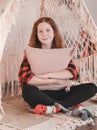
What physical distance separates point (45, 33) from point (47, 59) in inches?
6.0

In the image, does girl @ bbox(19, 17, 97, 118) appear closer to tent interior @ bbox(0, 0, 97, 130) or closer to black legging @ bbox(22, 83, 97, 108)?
black legging @ bbox(22, 83, 97, 108)

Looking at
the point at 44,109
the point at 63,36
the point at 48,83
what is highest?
the point at 63,36

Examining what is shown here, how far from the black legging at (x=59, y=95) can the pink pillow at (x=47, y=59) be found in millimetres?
124

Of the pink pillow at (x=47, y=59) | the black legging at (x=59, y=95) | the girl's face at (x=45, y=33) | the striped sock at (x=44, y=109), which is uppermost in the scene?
the girl's face at (x=45, y=33)

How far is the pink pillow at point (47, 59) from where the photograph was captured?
162cm

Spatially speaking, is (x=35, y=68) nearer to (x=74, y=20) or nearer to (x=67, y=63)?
(x=67, y=63)

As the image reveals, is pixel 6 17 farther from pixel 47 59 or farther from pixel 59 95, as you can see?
pixel 59 95

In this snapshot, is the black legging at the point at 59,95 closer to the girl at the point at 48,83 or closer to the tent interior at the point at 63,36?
the girl at the point at 48,83

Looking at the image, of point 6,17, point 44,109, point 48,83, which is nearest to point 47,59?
point 48,83

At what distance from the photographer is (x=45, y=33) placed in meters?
1.65

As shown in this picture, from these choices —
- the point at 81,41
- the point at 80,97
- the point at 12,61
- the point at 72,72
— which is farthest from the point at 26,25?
the point at 80,97

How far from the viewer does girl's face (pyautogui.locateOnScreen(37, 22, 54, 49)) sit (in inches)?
65.2

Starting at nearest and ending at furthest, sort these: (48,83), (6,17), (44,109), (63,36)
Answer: (6,17), (44,109), (48,83), (63,36)

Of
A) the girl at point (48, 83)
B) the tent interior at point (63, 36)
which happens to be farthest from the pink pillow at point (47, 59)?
the tent interior at point (63, 36)
